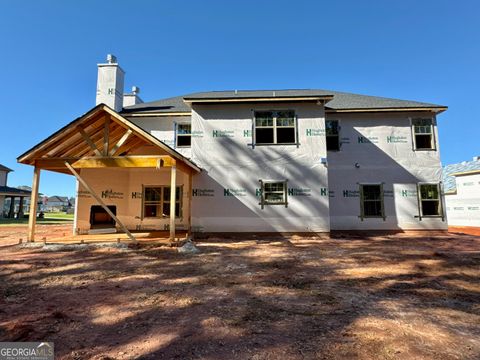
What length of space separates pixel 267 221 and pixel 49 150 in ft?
30.6

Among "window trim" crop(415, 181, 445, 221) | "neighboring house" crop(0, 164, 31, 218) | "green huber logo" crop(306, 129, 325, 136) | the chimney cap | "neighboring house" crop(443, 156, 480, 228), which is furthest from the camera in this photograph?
"neighboring house" crop(0, 164, 31, 218)

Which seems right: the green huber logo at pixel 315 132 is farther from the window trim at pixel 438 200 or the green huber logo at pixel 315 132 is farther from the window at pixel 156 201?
the window at pixel 156 201

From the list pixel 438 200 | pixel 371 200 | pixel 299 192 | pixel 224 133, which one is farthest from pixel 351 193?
pixel 224 133

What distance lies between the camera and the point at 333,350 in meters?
2.95

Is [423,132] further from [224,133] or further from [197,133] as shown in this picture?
[197,133]

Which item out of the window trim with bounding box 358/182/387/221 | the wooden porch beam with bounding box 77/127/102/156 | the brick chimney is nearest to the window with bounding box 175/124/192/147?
the brick chimney

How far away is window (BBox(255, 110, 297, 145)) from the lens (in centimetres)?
1291

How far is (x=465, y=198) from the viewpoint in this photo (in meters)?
23.5

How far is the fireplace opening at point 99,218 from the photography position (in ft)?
42.9

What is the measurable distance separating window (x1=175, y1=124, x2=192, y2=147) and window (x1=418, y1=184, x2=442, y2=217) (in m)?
12.7

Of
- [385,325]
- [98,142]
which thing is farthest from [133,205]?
[385,325]

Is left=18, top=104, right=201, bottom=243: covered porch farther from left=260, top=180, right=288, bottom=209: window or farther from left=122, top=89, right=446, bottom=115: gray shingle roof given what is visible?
left=260, top=180, right=288, bottom=209: window

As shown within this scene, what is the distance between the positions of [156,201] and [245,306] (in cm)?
1110

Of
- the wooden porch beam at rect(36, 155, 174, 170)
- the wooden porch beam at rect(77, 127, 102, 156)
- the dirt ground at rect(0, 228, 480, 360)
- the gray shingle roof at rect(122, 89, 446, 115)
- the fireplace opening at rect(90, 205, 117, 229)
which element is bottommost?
the dirt ground at rect(0, 228, 480, 360)
